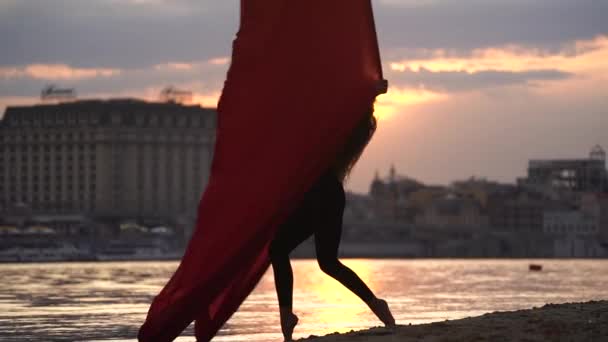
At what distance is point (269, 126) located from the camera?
45.0 feet

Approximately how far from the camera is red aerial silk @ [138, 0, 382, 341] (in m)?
13.5

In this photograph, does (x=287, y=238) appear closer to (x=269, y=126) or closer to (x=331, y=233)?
(x=331, y=233)

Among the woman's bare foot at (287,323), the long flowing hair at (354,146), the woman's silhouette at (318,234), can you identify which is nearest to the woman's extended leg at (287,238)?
the woman's silhouette at (318,234)

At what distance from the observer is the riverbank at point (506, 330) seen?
42.7ft

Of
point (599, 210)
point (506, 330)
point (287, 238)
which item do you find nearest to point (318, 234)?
point (287, 238)

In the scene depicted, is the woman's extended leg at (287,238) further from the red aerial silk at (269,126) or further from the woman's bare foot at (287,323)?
the woman's bare foot at (287,323)

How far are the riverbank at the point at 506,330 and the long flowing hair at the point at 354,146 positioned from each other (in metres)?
1.30

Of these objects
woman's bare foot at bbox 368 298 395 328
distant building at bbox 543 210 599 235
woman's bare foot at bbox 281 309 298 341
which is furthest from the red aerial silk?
distant building at bbox 543 210 599 235

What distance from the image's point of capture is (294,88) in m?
A: 13.7

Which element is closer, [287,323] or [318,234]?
[318,234]

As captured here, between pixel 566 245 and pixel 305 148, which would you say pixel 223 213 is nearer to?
pixel 305 148

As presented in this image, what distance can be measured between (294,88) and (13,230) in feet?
534

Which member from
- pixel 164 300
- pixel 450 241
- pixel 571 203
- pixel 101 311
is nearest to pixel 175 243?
pixel 450 241

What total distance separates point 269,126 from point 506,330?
2.49 metres
